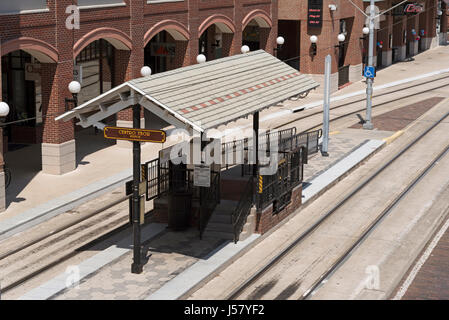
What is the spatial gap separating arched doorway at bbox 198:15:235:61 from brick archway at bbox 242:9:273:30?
1471 millimetres

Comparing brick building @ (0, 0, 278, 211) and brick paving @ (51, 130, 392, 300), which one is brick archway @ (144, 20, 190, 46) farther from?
brick paving @ (51, 130, 392, 300)

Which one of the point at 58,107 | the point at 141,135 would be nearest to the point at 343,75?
the point at 58,107

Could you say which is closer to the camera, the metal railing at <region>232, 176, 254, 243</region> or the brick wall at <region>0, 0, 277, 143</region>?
the metal railing at <region>232, 176, 254, 243</region>

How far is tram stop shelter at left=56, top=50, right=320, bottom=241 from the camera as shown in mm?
18828

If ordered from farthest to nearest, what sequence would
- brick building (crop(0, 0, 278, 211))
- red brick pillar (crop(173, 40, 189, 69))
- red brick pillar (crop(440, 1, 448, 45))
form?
red brick pillar (crop(440, 1, 448, 45)) < red brick pillar (crop(173, 40, 189, 69)) < brick building (crop(0, 0, 278, 211))

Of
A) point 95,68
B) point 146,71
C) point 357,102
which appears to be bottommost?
point 357,102

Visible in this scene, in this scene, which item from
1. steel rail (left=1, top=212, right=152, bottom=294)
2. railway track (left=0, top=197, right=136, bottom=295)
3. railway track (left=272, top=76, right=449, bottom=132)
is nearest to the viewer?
steel rail (left=1, top=212, right=152, bottom=294)

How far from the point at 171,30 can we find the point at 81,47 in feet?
26.7

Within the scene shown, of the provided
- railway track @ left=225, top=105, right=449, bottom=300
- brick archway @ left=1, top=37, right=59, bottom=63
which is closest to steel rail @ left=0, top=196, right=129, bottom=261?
brick archway @ left=1, top=37, right=59, bottom=63

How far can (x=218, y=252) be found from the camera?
2097 centimetres

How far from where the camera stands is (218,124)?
19.0 m

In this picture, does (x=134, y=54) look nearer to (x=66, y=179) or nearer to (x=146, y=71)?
(x=146, y=71)
